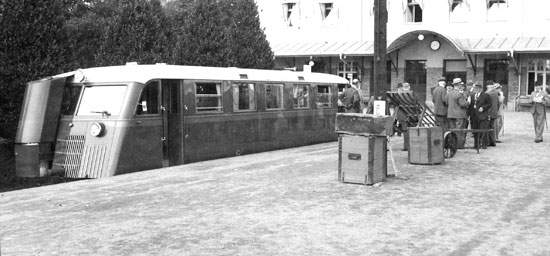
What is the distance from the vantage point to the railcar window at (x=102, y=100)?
1202cm

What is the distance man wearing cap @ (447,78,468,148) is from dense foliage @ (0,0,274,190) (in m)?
9.54

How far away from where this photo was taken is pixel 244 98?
15.4m

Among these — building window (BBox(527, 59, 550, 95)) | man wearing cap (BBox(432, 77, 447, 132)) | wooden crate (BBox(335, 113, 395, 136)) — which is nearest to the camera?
wooden crate (BBox(335, 113, 395, 136))

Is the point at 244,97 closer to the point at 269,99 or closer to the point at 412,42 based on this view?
the point at 269,99

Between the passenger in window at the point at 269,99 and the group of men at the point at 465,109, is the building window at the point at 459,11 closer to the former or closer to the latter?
the group of men at the point at 465,109

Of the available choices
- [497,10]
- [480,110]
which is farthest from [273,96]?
[497,10]

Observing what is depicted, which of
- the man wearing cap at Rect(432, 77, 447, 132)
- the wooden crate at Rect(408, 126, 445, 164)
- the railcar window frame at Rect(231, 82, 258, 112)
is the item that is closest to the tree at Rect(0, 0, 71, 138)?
the railcar window frame at Rect(231, 82, 258, 112)

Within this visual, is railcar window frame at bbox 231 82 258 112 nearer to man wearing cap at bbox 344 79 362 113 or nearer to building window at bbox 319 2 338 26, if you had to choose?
man wearing cap at bbox 344 79 362 113

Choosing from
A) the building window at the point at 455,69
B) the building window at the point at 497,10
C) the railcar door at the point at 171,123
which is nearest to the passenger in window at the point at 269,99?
the railcar door at the point at 171,123

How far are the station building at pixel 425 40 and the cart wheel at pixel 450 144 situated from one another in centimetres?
1983

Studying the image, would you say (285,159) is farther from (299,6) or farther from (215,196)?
(299,6)

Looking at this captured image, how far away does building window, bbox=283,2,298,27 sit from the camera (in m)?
42.2

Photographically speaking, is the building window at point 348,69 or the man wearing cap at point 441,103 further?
the building window at point 348,69

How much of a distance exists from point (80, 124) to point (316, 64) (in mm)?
30729
